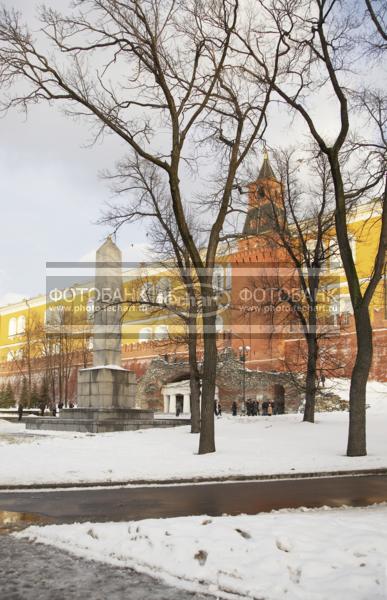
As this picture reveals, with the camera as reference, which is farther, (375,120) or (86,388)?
(86,388)

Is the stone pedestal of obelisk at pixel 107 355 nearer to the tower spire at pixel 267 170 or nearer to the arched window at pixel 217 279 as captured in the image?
the arched window at pixel 217 279

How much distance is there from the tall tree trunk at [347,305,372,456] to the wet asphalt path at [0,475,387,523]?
3942 mm

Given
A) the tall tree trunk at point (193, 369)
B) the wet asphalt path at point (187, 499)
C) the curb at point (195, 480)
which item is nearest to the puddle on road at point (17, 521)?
the wet asphalt path at point (187, 499)

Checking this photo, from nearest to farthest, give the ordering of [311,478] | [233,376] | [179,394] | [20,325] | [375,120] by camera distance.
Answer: [311,478] < [375,120] < [233,376] < [179,394] < [20,325]

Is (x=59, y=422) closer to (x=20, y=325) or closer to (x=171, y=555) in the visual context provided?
(x=171, y=555)

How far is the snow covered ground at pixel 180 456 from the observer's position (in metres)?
11.7

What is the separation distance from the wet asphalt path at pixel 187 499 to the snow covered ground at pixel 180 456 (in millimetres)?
1250

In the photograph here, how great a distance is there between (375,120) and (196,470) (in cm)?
976

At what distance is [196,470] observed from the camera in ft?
39.9

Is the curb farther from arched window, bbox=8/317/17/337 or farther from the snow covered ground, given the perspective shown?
arched window, bbox=8/317/17/337

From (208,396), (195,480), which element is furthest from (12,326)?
(195,480)

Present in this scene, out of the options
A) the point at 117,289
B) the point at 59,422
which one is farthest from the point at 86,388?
the point at 117,289

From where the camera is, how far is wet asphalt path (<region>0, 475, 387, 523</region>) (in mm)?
7617

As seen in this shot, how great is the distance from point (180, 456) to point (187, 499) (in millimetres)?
6154
